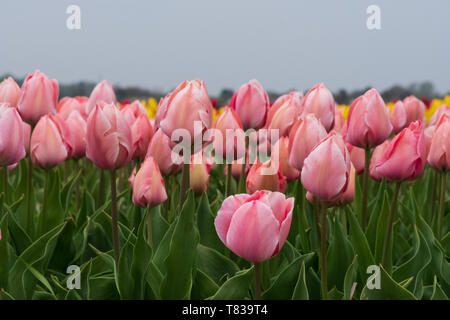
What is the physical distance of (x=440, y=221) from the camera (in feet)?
5.15

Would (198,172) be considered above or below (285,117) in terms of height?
below

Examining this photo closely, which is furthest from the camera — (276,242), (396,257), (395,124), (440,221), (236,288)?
(395,124)

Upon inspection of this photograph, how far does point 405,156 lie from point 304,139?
0.24 metres

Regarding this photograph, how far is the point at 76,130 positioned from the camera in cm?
177

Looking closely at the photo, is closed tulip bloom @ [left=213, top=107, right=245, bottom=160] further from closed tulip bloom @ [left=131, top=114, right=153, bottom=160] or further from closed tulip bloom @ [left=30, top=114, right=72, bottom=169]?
closed tulip bloom @ [left=30, top=114, right=72, bottom=169]

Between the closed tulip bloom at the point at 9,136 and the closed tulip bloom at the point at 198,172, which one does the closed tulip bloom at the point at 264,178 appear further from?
the closed tulip bloom at the point at 9,136

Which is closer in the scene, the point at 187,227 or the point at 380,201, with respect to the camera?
the point at 187,227

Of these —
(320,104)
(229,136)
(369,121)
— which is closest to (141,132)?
(229,136)

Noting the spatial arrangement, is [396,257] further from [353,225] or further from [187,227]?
[187,227]

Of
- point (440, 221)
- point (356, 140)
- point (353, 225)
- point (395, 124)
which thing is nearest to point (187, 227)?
point (353, 225)

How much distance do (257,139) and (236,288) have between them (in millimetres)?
811

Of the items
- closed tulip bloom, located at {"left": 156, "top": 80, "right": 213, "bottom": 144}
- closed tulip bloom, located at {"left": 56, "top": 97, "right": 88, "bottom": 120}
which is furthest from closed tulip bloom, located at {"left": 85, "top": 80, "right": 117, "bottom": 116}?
closed tulip bloom, located at {"left": 156, "top": 80, "right": 213, "bottom": 144}

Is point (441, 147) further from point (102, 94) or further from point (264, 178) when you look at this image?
point (102, 94)

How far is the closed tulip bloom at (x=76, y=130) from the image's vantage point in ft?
5.69
